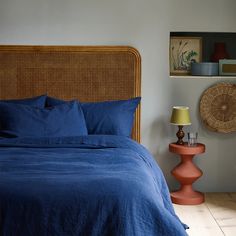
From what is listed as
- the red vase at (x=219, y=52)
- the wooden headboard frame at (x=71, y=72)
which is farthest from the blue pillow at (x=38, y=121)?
the red vase at (x=219, y=52)

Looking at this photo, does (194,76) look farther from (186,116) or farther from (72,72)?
(72,72)

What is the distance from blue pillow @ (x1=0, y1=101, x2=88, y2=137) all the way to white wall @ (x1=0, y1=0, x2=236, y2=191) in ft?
2.75

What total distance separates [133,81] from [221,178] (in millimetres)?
1270

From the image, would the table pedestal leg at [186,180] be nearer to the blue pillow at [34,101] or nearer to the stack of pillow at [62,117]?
the stack of pillow at [62,117]

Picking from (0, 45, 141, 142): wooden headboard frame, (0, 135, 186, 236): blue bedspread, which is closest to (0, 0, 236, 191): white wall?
(0, 45, 141, 142): wooden headboard frame

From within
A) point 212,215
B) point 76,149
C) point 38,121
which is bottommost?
point 212,215

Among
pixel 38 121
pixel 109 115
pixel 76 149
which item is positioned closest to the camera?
pixel 76 149

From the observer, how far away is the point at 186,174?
464 centimetres

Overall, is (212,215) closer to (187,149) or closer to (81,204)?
(187,149)

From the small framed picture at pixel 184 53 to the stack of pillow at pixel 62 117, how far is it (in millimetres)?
658

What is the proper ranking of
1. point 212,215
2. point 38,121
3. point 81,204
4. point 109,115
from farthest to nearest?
point 109,115 < point 212,215 < point 38,121 < point 81,204

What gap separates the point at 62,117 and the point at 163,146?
1.18 m

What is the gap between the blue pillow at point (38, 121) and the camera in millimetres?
4117

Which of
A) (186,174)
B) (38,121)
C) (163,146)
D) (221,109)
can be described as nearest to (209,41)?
(221,109)
